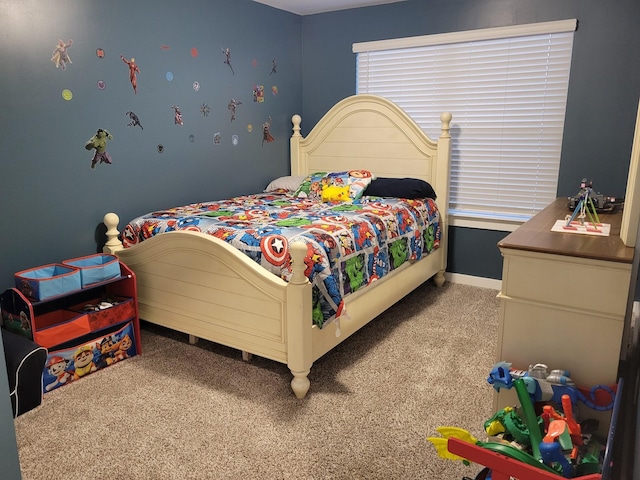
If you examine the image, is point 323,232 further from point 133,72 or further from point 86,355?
point 133,72

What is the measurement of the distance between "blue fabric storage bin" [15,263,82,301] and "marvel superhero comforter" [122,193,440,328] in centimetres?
51

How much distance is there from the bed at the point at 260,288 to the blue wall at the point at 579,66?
1.84 feet

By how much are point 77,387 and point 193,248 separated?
868mm

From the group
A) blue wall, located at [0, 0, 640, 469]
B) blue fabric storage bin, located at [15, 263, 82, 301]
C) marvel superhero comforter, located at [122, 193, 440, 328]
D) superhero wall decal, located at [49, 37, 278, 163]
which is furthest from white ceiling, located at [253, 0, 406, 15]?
blue fabric storage bin, located at [15, 263, 82, 301]

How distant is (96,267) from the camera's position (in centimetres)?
254

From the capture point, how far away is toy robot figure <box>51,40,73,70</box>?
2.59 metres

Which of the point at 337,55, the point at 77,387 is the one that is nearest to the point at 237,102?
the point at 337,55

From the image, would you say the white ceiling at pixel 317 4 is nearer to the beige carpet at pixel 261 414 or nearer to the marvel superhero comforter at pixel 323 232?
the marvel superhero comforter at pixel 323 232

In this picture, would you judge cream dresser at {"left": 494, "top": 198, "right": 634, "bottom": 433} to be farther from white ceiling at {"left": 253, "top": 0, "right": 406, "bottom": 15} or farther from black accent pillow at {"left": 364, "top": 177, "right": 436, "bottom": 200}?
white ceiling at {"left": 253, "top": 0, "right": 406, "bottom": 15}

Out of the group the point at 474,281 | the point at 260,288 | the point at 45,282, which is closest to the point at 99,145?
the point at 45,282

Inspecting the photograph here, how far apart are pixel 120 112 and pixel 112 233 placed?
0.74 metres

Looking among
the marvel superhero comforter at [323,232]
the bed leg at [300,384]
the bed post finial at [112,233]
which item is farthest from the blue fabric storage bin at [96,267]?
the bed leg at [300,384]

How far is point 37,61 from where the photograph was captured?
2.52 meters

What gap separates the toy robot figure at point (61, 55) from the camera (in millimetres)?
2592
